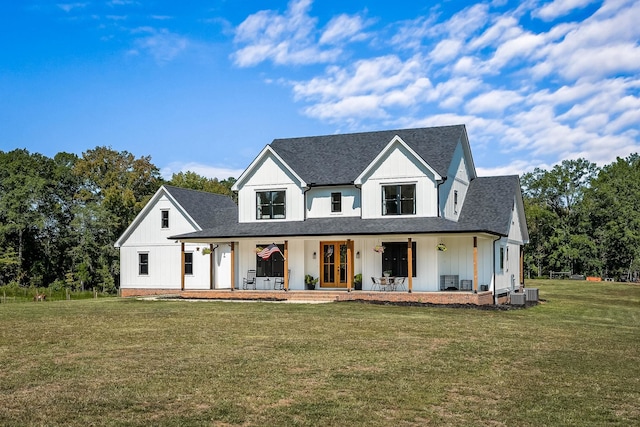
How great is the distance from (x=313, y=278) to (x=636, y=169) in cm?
5426

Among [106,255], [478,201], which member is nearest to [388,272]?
[478,201]

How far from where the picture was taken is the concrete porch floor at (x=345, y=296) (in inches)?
1057

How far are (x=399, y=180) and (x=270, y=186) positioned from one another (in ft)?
21.5

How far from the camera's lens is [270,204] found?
3306cm

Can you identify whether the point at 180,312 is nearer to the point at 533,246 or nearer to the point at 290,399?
the point at 290,399

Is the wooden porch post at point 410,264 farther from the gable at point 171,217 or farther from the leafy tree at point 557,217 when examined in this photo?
the leafy tree at point 557,217

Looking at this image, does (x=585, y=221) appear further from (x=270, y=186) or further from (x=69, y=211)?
(x=69, y=211)

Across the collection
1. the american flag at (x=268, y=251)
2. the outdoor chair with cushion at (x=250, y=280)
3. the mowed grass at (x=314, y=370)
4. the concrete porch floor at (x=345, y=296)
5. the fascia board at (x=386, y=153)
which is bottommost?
the mowed grass at (x=314, y=370)

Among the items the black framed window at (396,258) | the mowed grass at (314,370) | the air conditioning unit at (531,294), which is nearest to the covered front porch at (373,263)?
the black framed window at (396,258)

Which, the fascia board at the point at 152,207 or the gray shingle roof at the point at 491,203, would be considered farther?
the fascia board at the point at 152,207

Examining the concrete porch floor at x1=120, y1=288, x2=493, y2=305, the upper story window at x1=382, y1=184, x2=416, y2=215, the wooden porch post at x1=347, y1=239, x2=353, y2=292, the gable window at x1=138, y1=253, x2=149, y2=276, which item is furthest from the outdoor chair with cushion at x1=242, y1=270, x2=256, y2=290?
the gable window at x1=138, y1=253, x2=149, y2=276

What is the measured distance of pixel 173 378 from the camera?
36.4 feet

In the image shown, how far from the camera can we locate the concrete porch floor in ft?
88.1

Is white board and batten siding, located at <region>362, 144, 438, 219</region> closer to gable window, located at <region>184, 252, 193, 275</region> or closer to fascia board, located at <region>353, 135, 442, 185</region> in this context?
fascia board, located at <region>353, 135, 442, 185</region>
